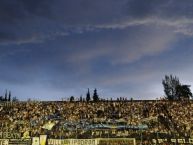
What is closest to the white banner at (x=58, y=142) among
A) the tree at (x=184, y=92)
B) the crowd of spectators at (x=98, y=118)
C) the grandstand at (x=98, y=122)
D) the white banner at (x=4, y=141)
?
the grandstand at (x=98, y=122)

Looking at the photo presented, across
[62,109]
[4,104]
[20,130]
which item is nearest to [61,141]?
[20,130]

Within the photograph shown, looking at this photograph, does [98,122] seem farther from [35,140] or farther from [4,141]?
[4,141]

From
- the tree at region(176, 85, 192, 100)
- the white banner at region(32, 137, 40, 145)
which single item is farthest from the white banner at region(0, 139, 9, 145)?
the tree at region(176, 85, 192, 100)

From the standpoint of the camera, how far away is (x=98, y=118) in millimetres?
59688

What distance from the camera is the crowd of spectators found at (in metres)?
54.1

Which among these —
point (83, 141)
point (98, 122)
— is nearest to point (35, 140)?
point (83, 141)

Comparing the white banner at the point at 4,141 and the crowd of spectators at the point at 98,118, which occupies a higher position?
the crowd of spectators at the point at 98,118

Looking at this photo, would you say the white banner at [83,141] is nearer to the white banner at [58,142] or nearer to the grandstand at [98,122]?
the grandstand at [98,122]

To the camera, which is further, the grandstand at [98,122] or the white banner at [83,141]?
the grandstand at [98,122]

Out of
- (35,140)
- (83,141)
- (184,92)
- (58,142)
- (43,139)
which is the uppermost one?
(184,92)

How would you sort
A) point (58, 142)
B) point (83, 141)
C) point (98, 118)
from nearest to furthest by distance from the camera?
point (58, 142)
point (83, 141)
point (98, 118)

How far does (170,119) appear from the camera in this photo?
192ft

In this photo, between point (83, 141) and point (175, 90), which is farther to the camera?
point (175, 90)

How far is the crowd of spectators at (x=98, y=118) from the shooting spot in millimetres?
54062
